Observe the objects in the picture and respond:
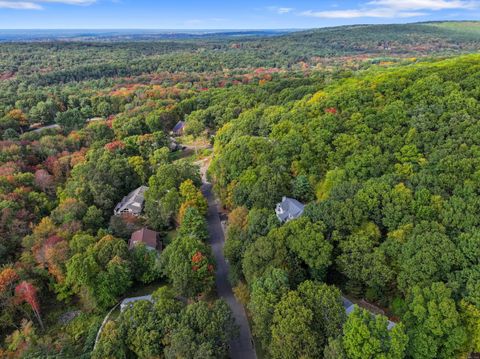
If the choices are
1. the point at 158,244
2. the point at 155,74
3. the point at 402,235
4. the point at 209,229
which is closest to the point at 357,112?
the point at 402,235

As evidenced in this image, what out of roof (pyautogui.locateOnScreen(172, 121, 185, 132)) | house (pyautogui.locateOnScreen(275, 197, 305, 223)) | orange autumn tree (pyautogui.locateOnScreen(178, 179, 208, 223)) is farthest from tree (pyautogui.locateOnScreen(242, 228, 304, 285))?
roof (pyautogui.locateOnScreen(172, 121, 185, 132))

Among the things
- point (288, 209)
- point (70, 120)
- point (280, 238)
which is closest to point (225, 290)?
point (280, 238)

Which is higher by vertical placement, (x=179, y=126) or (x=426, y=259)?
(x=426, y=259)

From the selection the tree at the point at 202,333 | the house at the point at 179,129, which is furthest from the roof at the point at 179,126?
the tree at the point at 202,333

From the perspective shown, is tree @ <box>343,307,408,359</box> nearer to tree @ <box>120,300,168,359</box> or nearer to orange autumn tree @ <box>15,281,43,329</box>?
tree @ <box>120,300,168,359</box>

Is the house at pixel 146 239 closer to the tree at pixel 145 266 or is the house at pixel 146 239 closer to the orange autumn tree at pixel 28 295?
Answer: the tree at pixel 145 266

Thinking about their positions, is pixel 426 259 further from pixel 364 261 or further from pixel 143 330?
pixel 143 330

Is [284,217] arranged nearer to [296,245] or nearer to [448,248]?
[296,245]
